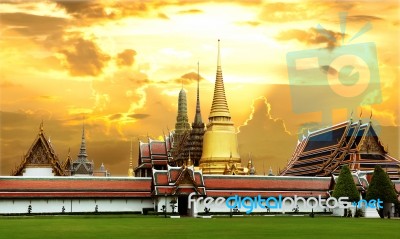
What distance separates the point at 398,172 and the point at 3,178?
140ft

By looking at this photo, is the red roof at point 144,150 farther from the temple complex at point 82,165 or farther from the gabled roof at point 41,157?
the temple complex at point 82,165

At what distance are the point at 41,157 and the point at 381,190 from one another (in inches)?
1441

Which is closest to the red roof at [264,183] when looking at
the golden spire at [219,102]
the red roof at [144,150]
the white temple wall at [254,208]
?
the white temple wall at [254,208]

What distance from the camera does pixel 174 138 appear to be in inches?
3445

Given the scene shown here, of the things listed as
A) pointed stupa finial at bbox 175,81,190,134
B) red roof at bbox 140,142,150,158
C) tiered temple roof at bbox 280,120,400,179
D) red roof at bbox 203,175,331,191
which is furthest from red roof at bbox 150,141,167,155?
red roof at bbox 203,175,331,191

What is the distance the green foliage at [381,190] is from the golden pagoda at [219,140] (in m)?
21.9

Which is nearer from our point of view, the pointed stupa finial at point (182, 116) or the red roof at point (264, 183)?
the red roof at point (264, 183)

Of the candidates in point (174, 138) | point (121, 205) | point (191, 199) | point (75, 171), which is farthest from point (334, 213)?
point (75, 171)

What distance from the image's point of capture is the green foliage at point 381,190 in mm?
51844

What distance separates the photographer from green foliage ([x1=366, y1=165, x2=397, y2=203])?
170 feet

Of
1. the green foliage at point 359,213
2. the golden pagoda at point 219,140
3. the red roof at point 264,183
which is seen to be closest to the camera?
the green foliage at point 359,213

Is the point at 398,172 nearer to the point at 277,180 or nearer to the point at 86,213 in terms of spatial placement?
the point at 277,180

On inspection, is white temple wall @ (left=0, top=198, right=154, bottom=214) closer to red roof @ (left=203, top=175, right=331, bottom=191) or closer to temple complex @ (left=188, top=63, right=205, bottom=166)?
red roof @ (left=203, top=175, right=331, bottom=191)

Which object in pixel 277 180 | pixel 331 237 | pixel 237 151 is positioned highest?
pixel 237 151
